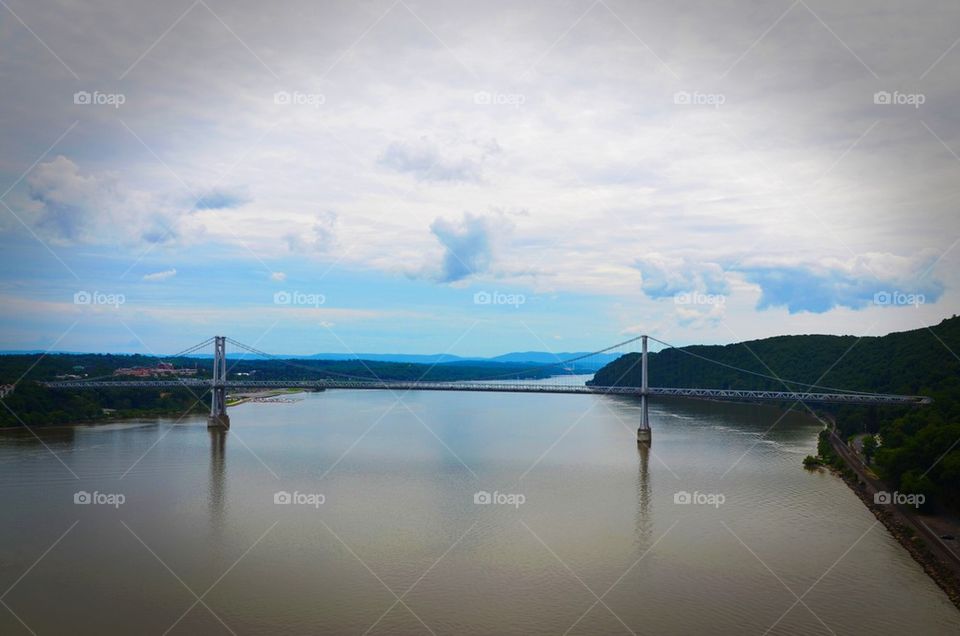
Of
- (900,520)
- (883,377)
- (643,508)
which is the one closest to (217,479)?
(643,508)

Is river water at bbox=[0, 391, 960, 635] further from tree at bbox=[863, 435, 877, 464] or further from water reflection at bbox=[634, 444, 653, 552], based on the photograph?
tree at bbox=[863, 435, 877, 464]

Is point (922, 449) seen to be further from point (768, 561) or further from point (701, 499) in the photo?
point (768, 561)

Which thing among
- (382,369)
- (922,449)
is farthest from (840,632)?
(382,369)

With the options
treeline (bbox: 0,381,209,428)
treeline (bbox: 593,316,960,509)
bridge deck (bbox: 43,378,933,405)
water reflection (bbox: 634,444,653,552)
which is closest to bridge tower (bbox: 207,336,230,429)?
bridge deck (bbox: 43,378,933,405)

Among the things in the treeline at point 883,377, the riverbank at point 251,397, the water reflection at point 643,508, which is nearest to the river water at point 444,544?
the water reflection at point 643,508

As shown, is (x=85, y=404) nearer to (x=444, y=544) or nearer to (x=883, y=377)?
(x=444, y=544)

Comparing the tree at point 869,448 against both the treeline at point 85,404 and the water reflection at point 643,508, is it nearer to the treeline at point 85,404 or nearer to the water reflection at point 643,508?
the water reflection at point 643,508

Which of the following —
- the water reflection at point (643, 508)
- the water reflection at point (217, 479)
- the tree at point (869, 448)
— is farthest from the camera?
the tree at point (869, 448)

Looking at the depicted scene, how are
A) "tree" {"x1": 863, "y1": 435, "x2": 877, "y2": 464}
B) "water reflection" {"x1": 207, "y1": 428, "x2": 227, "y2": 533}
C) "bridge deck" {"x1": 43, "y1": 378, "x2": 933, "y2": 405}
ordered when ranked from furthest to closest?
"bridge deck" {"x1": 43, "y1": 378, "x2": 933, "y2": 405} < "tree" {"x1": 863, "y1": 435, "x2": 877, "y2": 464} < "water reflection" {"x1": 207, "y1": 428, "x2": 227, "y2": 533}
